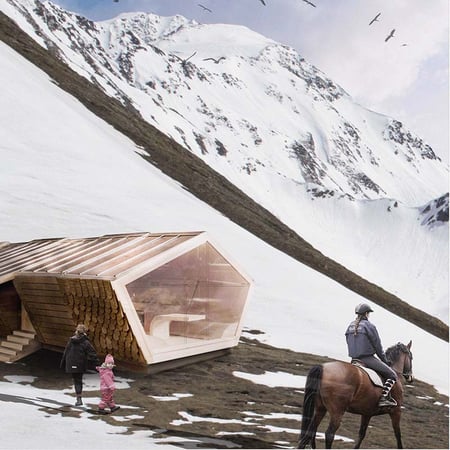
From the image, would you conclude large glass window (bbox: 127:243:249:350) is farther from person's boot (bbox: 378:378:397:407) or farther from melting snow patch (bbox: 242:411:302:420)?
person's boot (bbox: 378:378:397:407)

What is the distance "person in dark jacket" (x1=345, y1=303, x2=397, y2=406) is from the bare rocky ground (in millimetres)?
1890

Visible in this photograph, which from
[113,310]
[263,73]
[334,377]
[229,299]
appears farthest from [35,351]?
[263,73]

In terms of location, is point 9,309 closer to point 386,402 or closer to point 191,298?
point 191,298

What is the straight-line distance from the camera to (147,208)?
3738 centimetres

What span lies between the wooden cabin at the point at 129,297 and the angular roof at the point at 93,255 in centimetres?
3

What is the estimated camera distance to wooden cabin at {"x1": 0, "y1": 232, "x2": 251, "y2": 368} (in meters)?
14.4

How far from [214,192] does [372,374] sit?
4116 centimetres

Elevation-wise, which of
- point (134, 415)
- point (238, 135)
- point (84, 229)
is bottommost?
point (134, 415)

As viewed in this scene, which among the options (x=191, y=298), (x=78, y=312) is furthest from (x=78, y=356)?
(x=191, y=298)

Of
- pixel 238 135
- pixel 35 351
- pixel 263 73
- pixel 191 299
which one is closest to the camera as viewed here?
pixel 191 299

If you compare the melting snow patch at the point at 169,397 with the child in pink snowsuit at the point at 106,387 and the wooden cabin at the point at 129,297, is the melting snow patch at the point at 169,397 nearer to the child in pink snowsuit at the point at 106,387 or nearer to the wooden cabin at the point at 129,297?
the wooden cabin at the point at 129,297

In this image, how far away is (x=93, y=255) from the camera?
1579 cm

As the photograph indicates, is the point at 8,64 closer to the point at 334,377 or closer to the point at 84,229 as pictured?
the point at 84,229

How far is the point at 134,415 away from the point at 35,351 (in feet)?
19.8
